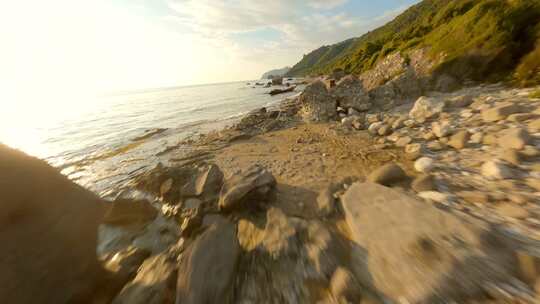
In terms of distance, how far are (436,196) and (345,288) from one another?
8.22ft

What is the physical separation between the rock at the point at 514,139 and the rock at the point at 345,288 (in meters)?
4.61

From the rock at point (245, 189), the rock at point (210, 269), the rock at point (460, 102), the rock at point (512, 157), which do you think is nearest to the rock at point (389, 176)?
the rock at point (512, 157)

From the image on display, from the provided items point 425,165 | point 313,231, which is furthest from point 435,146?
point 313,231

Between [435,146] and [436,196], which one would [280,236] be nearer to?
[436,196]

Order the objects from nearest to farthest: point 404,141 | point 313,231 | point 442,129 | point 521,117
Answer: point 313,231 < point 521,117 < point 442,129 < point 404,141

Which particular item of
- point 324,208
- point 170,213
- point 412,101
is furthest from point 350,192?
point 412,101

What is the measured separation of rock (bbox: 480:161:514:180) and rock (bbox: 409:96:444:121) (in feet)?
12.2

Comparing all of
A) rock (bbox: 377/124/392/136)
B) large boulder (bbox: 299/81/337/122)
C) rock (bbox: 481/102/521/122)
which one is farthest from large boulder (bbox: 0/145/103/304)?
large boulder (bbox: 299/81/337/122)

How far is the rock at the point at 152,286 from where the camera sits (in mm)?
2326

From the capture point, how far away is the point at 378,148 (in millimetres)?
6000

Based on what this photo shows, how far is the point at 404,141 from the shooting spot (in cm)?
585

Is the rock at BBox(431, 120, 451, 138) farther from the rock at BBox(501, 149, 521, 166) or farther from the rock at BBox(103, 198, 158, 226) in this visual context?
the rock at BBox(103, 198, 158, 226)

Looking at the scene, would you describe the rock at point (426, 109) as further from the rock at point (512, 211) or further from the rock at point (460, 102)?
the rock at point (512, 211)

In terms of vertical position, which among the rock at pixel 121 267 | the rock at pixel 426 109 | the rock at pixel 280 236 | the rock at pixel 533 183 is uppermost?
the rock at pixel 426 109
